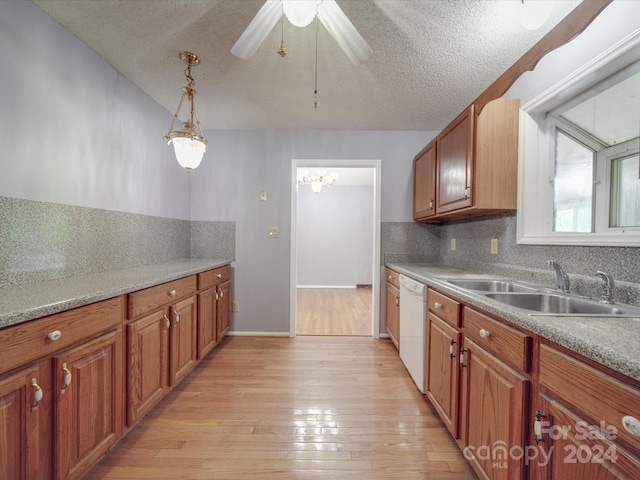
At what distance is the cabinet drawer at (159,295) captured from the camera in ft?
4.67

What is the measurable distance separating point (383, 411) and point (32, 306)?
1850 millimetres

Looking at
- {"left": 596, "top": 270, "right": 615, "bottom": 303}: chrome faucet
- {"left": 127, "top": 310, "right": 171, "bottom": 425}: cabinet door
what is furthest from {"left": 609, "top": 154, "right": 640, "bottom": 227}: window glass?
{"left": 127, "top": 310, "right": 171, "bottom": 425}: cabinet door

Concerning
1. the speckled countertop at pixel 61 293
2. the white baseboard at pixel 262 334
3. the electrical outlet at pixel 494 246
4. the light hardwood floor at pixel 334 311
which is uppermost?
the electrical outlet at pixel 494 246

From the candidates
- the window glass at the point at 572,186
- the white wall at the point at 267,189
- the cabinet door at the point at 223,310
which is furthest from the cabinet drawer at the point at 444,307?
the cabinet door at the point at 223,310

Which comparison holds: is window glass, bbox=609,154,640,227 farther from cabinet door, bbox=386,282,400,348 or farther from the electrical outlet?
cabinet door, bbox=386,282,400,348

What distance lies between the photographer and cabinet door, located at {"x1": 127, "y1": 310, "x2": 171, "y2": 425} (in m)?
1.40

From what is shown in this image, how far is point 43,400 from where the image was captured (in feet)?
3.11

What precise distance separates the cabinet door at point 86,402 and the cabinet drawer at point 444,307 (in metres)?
1.71

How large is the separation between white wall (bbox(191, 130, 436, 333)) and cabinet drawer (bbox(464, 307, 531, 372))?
1.90m

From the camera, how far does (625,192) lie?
1214mm

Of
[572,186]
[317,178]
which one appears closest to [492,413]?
[572,186]

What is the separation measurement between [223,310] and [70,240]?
1430mm

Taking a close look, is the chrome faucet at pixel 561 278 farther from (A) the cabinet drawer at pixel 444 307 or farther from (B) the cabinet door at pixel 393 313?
(B) the cabinet door at pixel 393 313

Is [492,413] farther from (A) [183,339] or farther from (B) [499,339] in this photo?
(A) [183,339]
